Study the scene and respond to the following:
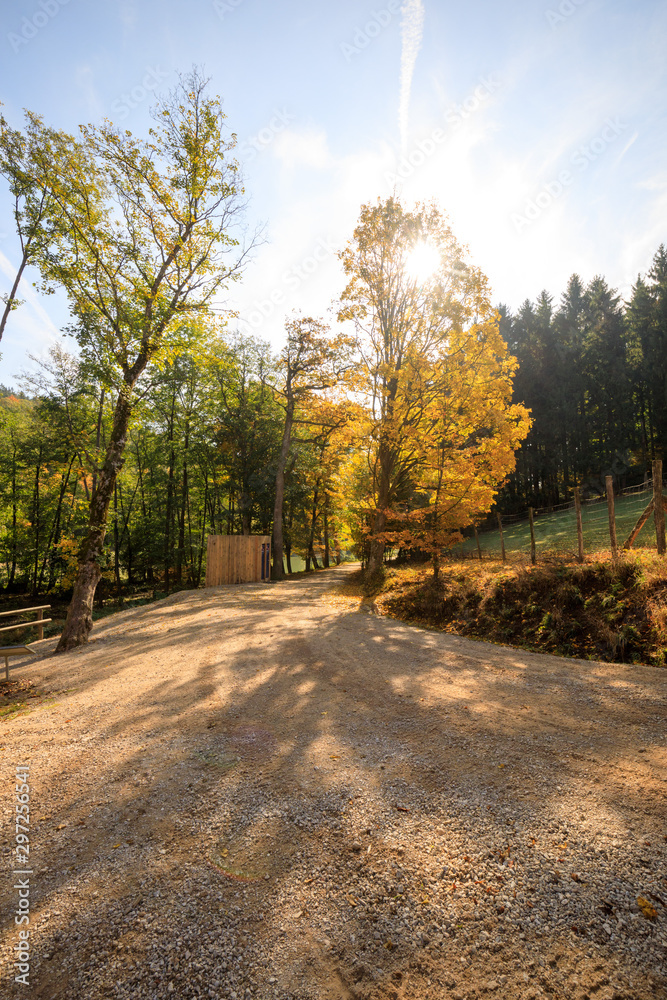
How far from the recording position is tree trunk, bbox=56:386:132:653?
9.27 metres

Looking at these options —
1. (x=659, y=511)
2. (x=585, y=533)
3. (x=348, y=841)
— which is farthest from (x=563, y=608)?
(x=585, y=533)

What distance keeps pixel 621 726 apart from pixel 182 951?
3941 millimetres

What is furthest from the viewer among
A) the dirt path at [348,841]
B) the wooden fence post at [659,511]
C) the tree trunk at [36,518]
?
the tree trunk at [36,518]

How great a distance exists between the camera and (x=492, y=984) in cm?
175

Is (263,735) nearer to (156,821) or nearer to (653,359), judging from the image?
(156,821)

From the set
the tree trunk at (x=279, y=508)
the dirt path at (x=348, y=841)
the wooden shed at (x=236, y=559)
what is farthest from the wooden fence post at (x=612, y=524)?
the tree trunk at (x=279, y=508)

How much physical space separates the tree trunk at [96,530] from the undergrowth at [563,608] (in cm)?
769

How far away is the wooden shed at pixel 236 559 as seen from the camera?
1838 centimetres

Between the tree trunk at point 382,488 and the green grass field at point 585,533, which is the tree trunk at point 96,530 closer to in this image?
the tree trunk at point 382,488

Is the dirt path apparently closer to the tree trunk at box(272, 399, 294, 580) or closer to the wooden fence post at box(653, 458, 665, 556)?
the wooden fence post at box(653, 458, 665, 556)

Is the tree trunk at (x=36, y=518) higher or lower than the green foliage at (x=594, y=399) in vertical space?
lower

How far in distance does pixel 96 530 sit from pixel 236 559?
9.76 meters

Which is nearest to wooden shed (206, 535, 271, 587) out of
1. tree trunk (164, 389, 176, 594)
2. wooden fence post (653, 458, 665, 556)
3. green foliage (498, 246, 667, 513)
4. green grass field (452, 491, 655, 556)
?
tree trunk (164, 389, 176, 594)

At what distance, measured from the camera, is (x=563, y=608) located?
770 cm
